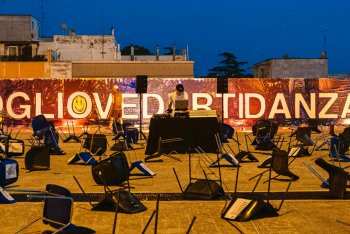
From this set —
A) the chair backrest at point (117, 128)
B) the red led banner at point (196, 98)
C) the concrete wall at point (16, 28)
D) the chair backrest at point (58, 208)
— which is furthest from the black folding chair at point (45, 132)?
the concrete wall at point (16, 28)

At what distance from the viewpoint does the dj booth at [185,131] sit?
15.3 m

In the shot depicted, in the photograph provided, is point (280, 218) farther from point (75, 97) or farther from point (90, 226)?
point (75, 97)

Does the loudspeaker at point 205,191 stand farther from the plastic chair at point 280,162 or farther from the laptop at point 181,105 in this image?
the laptop at point 181,105

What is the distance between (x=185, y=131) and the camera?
15.4 metres

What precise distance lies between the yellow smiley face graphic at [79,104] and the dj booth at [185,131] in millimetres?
11941

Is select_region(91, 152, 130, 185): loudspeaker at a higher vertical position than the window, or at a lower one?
lower

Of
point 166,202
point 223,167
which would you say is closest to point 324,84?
point 223,167

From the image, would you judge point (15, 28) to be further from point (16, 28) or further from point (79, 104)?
point (79, 104)

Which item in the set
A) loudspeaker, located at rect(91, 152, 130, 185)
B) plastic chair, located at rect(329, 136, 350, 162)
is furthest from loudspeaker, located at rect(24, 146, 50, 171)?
plastic chair, located at rect(329, 136, 350, 162)

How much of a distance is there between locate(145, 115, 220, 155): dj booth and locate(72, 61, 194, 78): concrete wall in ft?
92.3

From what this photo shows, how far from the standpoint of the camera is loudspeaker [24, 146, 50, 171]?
41.3ft

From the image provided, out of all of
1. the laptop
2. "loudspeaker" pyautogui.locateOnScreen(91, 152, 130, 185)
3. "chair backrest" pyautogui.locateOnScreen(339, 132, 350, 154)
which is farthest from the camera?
the laptop

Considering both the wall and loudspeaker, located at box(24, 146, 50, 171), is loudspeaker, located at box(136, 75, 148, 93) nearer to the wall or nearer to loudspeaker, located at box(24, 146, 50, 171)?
loudspeaker, located at box(24, 146, 50, 171)

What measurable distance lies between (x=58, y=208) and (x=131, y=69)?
37.7 m
